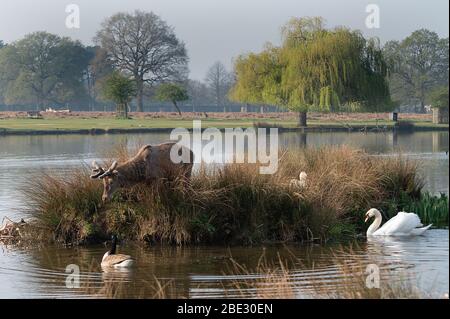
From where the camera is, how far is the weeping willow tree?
192 ft

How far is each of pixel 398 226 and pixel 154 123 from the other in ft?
169

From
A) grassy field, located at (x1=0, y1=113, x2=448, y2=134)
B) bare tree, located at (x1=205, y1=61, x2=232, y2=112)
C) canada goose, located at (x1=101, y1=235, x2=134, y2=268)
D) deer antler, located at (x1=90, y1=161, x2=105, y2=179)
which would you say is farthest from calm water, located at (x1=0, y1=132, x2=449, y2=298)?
bare tree, located at (x1=205, y1=61, x2=232, y2=112)

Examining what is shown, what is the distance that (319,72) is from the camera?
58562mm

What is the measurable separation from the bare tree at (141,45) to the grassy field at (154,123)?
1802 centimetres

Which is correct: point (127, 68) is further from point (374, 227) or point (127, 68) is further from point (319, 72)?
point (374, 227)

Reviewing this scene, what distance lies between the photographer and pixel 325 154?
18.9 metres

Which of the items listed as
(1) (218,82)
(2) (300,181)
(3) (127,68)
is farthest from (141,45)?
(2) (300,181)

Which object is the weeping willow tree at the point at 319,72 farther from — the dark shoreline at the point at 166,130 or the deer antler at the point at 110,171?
the deer antler at the point at 110,171

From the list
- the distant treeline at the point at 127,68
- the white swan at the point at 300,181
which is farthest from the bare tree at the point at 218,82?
the white swan at the point at 300,181

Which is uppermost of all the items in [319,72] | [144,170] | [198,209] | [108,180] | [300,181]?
[319,72]

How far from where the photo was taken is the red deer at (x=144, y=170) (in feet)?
50.1

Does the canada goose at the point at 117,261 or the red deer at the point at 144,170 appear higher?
the red deer at the point at 144,170

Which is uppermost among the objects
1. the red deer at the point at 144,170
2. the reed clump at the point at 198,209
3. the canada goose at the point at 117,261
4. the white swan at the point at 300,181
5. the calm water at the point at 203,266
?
the red deer at the point at 144,170

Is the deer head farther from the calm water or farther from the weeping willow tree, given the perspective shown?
the weeping willow tree
